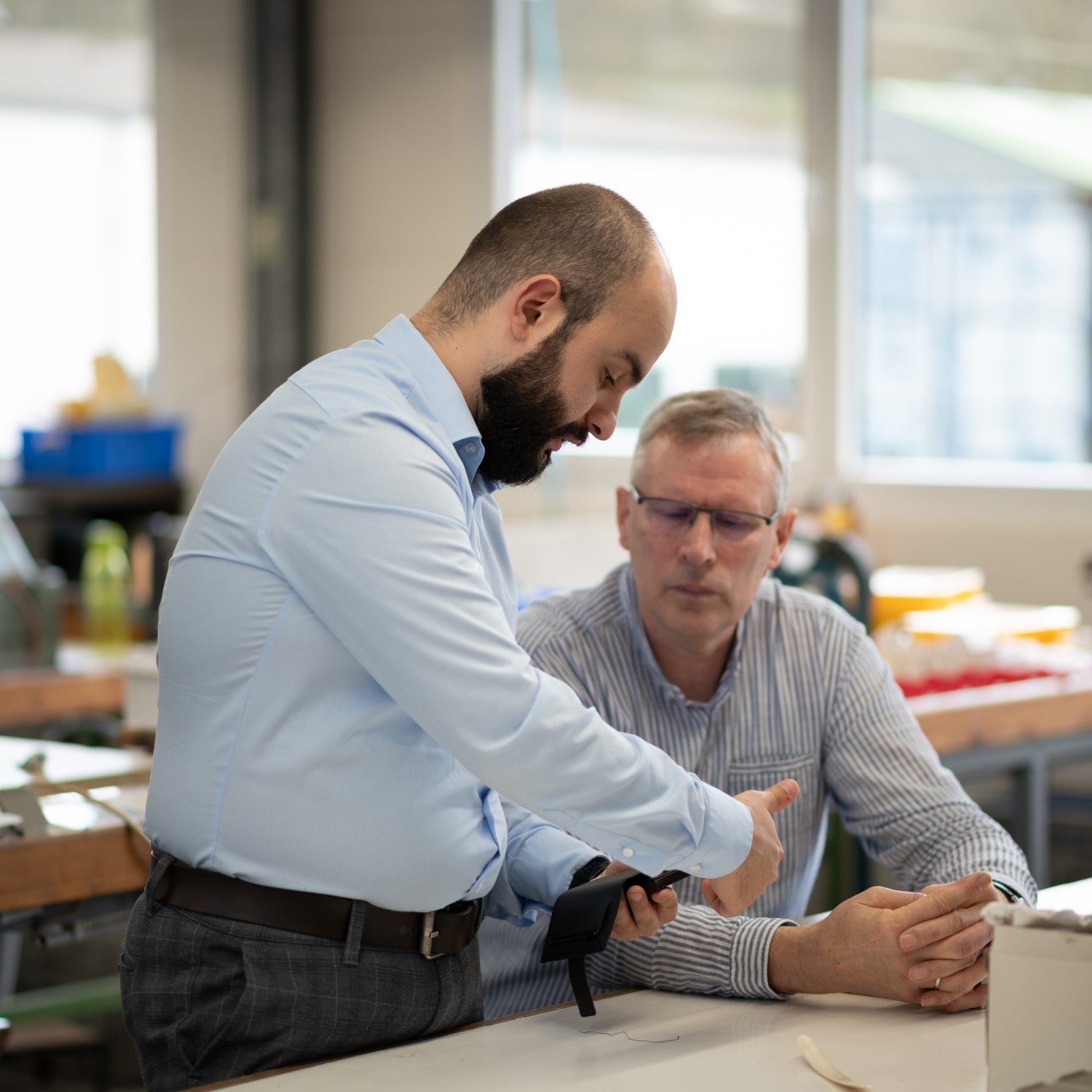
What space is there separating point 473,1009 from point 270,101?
219 inches

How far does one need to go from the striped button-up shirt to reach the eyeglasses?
11 cm

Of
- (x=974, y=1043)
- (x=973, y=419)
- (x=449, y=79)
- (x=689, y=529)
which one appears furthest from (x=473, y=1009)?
(x=449, y=79)

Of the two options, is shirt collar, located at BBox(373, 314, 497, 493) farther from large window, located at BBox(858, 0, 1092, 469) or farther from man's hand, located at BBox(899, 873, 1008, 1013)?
large window, located at BBox(858, 0, 1092, 469)

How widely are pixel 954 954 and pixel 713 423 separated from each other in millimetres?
774

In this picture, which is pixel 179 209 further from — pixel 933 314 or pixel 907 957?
pixel 907 957

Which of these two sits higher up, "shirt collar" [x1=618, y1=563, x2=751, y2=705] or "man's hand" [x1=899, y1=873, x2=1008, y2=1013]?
"shirt collar" [x1=618, y1=563, x2=751, y2=705]

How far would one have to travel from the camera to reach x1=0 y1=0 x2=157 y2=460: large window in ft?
23.0

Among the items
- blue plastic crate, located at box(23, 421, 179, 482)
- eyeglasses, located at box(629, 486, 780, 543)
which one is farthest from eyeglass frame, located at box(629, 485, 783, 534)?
blue plastic crate, located at box(23, 421, 179, 482)

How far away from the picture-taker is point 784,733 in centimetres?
199

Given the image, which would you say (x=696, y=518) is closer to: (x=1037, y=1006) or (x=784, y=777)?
(x=784, y=777)

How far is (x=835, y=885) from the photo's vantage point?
122 inches

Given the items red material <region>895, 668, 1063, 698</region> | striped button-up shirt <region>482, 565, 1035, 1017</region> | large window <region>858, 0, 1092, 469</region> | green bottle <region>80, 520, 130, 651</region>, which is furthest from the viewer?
large window <region>858, 0, 1092, 469</region>

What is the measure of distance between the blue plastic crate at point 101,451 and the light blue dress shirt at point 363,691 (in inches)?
180

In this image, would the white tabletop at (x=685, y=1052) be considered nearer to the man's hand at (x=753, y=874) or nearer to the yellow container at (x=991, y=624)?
the man's hand at (x=753, y=874)
